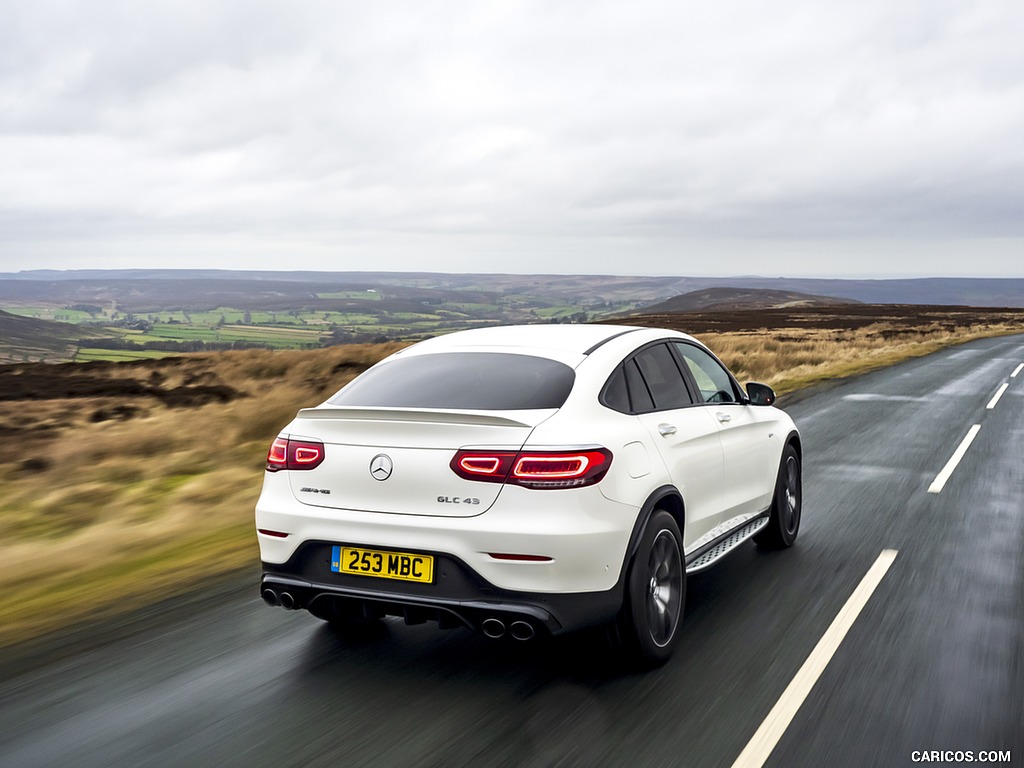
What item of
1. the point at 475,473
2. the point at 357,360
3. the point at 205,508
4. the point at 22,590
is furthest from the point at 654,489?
the point at 357,360

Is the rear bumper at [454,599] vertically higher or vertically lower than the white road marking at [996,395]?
higher

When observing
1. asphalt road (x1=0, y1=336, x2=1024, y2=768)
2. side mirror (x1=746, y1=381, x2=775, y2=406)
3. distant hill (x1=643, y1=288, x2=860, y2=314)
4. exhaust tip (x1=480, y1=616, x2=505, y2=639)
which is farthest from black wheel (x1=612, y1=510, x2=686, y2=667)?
distant hill (x1=643, y1=288, x2=860, y2=314)

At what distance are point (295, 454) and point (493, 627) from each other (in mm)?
1319

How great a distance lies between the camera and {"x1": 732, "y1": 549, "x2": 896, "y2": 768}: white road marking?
3.58 m

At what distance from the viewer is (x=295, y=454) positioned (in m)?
4.51

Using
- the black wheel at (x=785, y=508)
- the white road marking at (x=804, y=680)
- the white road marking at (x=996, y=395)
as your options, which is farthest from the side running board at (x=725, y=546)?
the white road marking at (x=996, y=395)

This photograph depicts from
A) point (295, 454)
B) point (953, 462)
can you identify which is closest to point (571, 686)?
point (295, 454)

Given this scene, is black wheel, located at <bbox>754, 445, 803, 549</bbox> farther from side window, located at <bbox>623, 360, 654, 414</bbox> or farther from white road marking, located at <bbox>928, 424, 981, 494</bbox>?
white road marking, located at <bbox>928, 424, 981, 494</bbox>

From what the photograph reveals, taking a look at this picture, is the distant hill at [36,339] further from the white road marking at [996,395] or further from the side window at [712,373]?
the side window at [712,373]

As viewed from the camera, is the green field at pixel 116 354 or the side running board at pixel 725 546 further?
the green field at pixel 116 354

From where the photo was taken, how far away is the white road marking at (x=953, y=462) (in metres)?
9.00

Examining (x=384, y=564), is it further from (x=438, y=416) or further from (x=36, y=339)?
(x=36, y=339)

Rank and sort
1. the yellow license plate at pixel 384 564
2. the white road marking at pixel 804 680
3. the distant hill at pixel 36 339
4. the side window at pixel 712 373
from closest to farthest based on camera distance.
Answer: the white road marking at pixel 804 680 → the yellow license plate at pixel 384 564 → the side window at pixel 712 373 → the distant hill at pixel 36 339

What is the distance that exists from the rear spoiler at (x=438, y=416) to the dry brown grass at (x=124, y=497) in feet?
8.20
